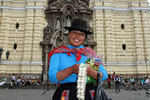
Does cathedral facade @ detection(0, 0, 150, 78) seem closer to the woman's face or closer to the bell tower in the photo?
the bell tower

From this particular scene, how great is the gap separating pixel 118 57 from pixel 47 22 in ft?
31.9

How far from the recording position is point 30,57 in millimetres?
18188

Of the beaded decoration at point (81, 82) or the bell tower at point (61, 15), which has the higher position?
the bell tower at point (61, 15)

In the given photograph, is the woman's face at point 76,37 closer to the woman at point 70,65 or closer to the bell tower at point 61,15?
the woman at point 70,65

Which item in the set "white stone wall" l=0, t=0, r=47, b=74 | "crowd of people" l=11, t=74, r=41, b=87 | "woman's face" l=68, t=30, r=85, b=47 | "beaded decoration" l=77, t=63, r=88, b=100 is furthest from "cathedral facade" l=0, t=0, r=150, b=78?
"beaded decoration" l=77, t=63, r=88, b=100

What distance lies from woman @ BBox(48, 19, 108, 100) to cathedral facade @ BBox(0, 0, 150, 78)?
1629 cm

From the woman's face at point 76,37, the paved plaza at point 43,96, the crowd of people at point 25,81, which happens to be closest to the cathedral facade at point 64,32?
the crowd of people at point 25,81

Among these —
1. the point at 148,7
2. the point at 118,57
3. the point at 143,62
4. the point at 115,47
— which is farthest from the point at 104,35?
the point at 148,7

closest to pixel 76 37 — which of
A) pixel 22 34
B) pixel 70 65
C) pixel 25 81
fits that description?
pixel 70 65

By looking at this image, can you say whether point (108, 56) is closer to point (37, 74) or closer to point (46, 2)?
point (37, 74)

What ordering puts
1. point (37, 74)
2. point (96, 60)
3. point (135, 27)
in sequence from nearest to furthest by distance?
point (96, 60)
point (37, 74)
point (135, 27)

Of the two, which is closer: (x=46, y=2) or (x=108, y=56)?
(x=108, y=56)

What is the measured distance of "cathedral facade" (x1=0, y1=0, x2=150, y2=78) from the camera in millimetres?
18172

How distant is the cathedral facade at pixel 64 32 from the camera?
1817cm
